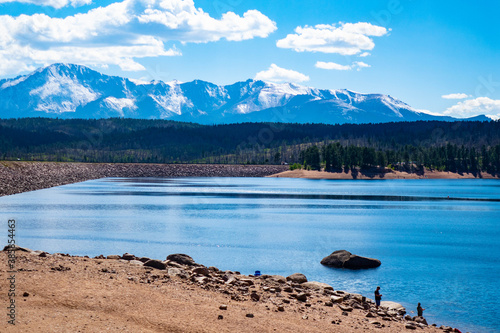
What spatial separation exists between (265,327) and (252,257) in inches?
1048

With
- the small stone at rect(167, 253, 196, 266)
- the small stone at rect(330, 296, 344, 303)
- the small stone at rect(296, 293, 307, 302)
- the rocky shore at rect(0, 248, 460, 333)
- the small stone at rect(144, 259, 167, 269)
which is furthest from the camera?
the small stone at rect(167, 253, 196, 266)

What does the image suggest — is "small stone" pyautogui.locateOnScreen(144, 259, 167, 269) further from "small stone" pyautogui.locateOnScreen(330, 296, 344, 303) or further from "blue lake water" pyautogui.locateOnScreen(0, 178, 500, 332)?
"blue lake water" pyautogui.locateOnScreen(0, 178, 500, 332)

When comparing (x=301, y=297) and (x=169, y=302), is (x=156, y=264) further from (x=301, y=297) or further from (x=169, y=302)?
(x=301, y=297)

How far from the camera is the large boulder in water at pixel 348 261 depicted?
44500 mm

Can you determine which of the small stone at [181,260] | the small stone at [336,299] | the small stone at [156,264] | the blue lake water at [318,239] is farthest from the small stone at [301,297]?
the small stone at [181,260]

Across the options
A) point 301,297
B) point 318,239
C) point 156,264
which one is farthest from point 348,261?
point 156,264

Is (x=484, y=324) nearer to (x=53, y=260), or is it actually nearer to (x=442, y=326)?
(x=442, y=326)

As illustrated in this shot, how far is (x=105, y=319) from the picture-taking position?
21.3 m

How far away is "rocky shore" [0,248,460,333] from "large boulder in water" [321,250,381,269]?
479 inches

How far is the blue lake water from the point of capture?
37406mm

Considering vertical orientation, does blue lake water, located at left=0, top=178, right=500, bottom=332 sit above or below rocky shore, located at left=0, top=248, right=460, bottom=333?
below

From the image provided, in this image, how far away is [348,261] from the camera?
147ft

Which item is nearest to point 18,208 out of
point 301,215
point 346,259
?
point 301,215

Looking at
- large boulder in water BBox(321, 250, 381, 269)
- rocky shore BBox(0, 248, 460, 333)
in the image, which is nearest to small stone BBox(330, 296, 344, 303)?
rocky shore BBox(0, 248, 460, 333)
